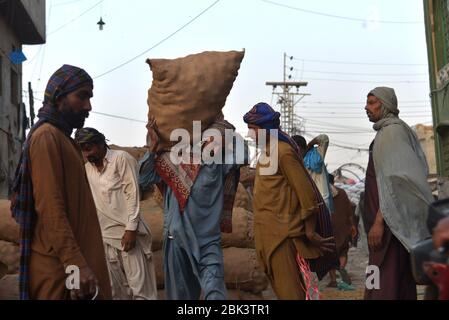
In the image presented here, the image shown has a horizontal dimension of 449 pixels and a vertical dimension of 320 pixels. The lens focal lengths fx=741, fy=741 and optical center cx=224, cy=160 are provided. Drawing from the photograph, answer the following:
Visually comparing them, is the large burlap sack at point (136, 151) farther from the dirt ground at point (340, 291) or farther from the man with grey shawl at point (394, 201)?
the man with grey shawl at point (394, 201)

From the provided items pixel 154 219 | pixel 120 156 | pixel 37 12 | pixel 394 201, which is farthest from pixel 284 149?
pixel 37 12

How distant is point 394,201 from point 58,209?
2617mm

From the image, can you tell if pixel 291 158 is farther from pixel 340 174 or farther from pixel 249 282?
pixel 340 174

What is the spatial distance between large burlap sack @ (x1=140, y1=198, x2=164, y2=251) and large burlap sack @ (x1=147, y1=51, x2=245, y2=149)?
2.24 metres

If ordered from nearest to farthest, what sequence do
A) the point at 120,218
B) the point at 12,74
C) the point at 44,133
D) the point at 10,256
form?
the point at 44,133, the point at 120,218, the point at 10,256, the point at 12,74

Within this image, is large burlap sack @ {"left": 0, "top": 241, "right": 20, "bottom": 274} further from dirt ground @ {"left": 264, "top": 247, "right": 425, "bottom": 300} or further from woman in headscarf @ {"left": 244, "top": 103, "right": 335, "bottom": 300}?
woman in headscarf @ {"left": 244, "top": 103, "right": 335, "bottom": 300}

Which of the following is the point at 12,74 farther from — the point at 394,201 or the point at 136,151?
the point at 394,201

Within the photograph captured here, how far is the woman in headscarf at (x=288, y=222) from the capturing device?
5.28 metres

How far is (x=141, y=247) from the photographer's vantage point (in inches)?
253

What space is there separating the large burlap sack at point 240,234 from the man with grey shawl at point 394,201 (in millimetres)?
2290

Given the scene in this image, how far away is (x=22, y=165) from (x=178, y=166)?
1927 millimetres

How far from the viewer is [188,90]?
223 inches

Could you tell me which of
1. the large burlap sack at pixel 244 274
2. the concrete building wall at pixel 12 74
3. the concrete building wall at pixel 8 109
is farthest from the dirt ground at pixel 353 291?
the concrete building wall at pixel 8 109
